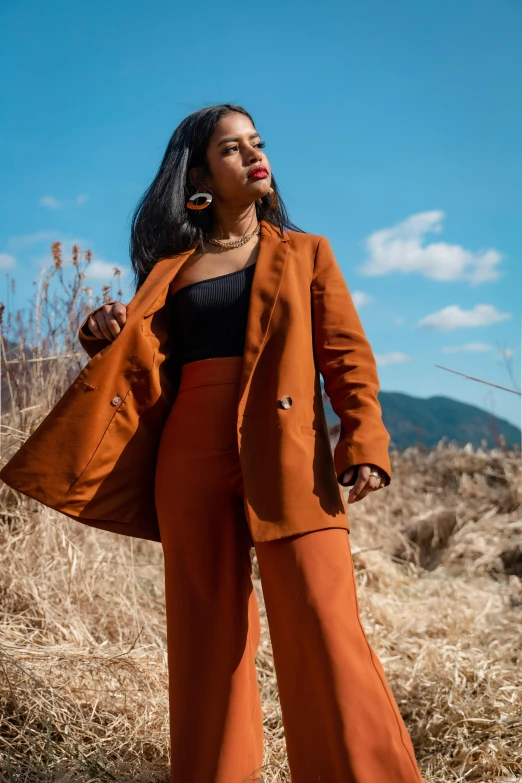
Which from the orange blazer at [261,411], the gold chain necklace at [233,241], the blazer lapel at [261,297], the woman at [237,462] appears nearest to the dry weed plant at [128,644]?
the woman at [237,462]

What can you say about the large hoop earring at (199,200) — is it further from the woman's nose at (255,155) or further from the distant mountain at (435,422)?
the distant mountain at (435,422)

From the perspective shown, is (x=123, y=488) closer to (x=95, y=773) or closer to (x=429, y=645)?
(x=95, y=773)

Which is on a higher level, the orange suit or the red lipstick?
the red lipstick

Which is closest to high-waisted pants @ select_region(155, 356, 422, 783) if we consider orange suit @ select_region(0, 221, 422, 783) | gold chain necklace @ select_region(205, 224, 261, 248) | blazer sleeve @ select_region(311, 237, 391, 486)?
orange suit @ select_region(0, 221, 422, 783)

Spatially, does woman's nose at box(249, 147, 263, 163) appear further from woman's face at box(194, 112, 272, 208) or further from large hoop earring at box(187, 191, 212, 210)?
large hoop earring at box(187, 191, 212, 210)

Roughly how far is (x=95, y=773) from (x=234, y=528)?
0.92m

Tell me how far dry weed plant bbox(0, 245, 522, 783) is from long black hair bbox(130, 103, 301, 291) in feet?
4.12

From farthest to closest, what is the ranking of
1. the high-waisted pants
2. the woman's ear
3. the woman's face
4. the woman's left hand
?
the woman's ear, the woman's face, the woman's left hand, the high-waisted pants

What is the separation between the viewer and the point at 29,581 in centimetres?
314

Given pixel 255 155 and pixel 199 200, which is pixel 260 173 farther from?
pixel 199 200

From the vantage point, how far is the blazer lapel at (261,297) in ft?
6.64

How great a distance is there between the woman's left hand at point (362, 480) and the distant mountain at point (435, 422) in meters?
0.46

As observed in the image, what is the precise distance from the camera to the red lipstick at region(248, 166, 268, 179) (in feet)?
7.34

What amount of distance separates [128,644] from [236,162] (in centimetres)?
205
